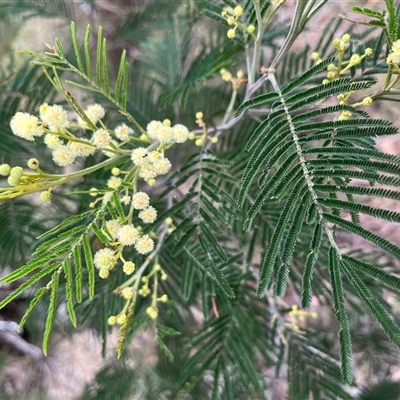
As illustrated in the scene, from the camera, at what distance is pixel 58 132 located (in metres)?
0.45

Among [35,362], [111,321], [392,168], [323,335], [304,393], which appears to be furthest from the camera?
[35,362]

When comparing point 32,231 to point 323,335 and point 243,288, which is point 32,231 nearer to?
point 243,288

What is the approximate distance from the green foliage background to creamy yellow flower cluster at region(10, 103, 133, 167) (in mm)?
108

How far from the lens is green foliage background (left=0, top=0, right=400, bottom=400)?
1.30 feet

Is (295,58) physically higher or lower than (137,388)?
higher

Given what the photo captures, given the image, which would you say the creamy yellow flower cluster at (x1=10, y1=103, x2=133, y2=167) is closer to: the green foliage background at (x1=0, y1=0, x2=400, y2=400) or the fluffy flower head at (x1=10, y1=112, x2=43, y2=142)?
the fluffy flower head at (x1=10, y1=112, x2=43, y2=142)

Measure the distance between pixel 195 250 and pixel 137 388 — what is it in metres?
0.68

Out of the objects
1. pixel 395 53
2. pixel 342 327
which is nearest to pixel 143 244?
pixel 342 327

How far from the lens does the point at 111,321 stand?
56cm

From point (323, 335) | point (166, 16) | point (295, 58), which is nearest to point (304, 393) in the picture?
point (323, 335)

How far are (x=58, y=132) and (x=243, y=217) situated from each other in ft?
1.58

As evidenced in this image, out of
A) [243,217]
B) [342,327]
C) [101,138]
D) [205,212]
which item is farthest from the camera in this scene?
[243,217]

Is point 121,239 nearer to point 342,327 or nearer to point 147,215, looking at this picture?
point 147,215

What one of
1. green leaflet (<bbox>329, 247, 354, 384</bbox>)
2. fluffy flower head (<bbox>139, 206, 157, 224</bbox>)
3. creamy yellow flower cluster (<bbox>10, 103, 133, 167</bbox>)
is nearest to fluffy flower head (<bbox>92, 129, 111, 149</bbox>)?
creamy yellow flower cluster (<bbox>10, 103, 133, 167</bbox>)
